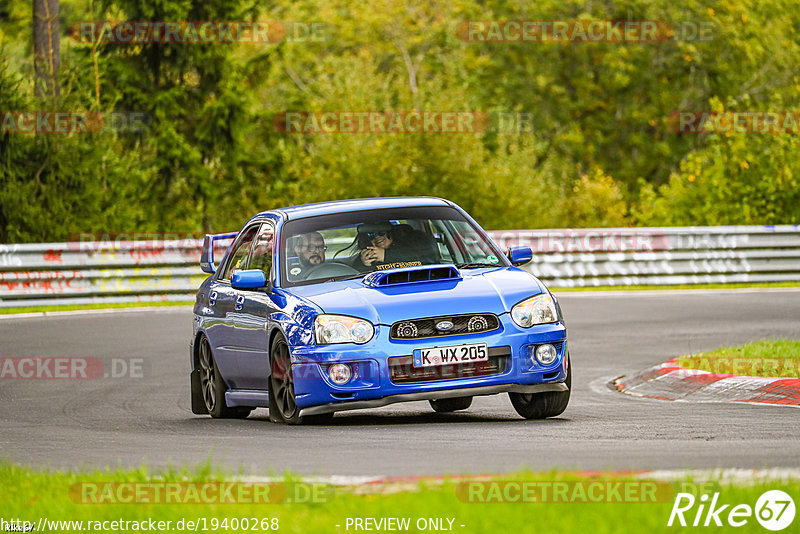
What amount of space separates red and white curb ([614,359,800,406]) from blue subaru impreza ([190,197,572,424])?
2.17m

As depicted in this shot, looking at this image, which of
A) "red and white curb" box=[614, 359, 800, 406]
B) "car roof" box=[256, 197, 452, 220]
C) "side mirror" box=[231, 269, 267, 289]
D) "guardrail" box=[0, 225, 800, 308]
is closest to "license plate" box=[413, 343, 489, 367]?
"side mirror" box=[231, 269, 267, 289]

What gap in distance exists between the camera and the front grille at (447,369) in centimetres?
1024

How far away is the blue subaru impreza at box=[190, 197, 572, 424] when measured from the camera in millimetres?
10281

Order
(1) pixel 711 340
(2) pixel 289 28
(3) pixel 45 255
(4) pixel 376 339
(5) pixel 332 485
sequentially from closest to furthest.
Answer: (5) pixel 332 485
(4) pixel 376 339
(1) pixel 711 340
(3) pixel 45 255
(2) pixel 289 28

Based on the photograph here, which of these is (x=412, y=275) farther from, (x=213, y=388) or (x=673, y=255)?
(x=673, y=255)

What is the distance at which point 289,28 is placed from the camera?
65.8 m

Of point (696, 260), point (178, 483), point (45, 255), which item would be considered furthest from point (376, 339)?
point (696, 260)

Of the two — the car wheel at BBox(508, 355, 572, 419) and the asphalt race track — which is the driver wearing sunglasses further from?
the car wheel at BBox(508, 355, 572, 419)

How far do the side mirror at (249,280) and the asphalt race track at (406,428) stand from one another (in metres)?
→ 1.03

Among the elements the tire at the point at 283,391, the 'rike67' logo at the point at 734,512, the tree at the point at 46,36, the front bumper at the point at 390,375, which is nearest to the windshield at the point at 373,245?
the tire at the point at 283,391

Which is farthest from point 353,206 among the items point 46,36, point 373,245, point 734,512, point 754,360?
point 46,36

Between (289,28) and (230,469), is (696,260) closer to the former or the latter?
(230,469)

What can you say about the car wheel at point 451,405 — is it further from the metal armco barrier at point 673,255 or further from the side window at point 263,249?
the metal armco barrier at point 673,255

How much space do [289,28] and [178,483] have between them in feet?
196
